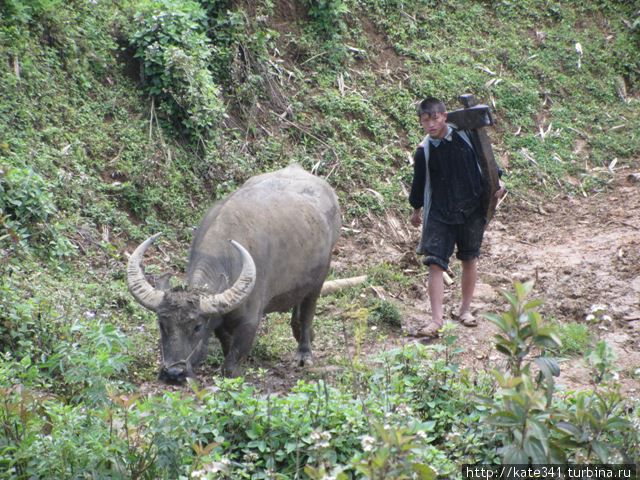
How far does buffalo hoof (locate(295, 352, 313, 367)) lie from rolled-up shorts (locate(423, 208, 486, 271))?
1223mm

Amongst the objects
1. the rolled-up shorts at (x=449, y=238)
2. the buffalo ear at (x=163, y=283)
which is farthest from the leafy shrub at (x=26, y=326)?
the rolled-up shorts at (x=449, y=238)

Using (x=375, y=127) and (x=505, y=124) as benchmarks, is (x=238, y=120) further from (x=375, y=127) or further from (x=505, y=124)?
(x=505, y=124)

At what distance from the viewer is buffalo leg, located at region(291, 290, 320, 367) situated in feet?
24.5

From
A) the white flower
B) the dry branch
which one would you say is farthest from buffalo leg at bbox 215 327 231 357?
the white flower

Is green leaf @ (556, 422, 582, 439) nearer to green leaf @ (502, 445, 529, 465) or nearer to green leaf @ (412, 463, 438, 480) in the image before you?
green leaf @ (502, 445, 529, 465)

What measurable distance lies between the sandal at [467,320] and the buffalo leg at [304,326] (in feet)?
4.38

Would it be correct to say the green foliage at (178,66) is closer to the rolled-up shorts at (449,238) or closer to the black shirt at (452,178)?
the black shirt at (452,178)

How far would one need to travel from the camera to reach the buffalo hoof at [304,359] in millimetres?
7402

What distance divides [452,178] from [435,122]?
1.63 ft

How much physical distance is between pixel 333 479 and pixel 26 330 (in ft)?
10.6

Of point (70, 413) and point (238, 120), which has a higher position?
point (238, 120)

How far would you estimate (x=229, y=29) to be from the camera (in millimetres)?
10844

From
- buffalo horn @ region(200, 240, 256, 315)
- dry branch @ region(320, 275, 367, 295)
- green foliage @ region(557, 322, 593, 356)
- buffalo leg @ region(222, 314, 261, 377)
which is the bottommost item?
green foliage @ region(557, 322, 593, 356)

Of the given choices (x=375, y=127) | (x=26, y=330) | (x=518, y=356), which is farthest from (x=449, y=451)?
(x=375, y=127)
